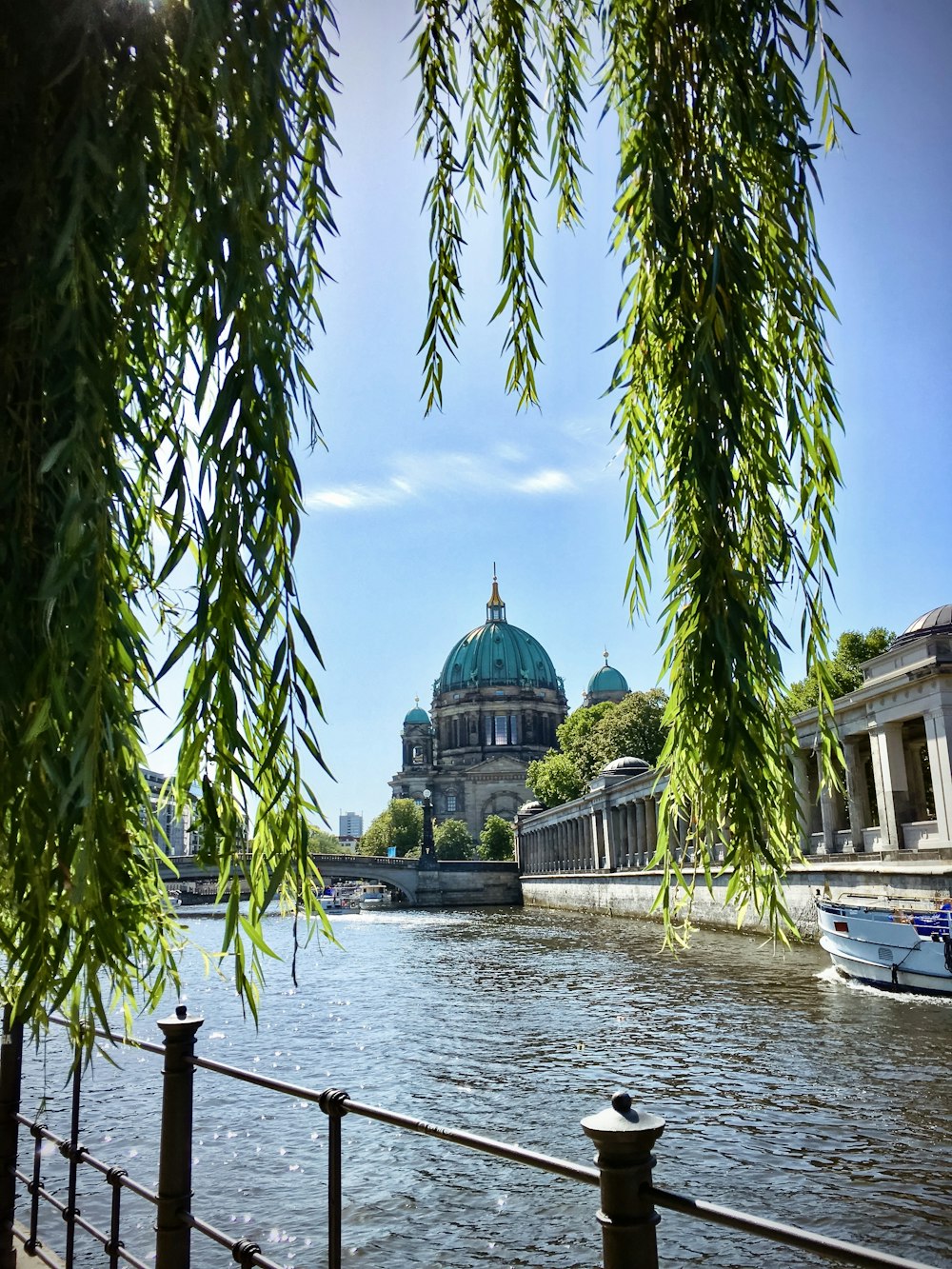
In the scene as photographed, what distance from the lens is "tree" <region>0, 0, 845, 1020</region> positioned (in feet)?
7.57

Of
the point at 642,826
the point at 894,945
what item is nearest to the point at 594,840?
the point at 642,826

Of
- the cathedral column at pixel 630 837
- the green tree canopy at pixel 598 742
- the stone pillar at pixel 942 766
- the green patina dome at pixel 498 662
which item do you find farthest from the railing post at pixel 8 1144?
the green patina dome at pixel 498 662

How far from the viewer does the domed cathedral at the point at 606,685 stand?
131 metres

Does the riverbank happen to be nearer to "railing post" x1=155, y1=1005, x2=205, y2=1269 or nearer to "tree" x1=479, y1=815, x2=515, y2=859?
"railing post" x1=155, y1=1005, x2=205, y2=1269

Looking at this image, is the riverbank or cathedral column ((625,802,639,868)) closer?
the riverbank

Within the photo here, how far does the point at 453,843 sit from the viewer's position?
125688 millimetres

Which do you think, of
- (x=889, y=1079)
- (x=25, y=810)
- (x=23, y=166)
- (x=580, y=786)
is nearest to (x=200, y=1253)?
(x=889, y=1079)

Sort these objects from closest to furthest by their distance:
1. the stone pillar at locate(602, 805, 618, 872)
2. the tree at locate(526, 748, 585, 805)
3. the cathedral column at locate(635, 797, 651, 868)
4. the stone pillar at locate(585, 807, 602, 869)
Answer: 1. the cathedral column at locate(635, 797, 651, 868)
2. the stone pillar at locate(602, 805, 618, 872)
3. the stone pillar at locate(585, 807, 602, 869)
4. the tree at locate(526, 748, 585, 805)

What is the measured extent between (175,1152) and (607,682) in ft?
423

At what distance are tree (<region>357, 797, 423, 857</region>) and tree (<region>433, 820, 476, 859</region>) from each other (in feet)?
22.8

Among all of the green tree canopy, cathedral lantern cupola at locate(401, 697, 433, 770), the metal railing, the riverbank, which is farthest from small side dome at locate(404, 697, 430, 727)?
the metal railing

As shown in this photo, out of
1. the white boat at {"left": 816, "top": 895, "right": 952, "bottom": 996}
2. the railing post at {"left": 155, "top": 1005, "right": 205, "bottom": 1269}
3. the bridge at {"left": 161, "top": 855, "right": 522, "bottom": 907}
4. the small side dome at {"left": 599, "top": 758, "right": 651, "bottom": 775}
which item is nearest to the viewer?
the railing post at {"left": 155, "top": 1005, "right": 205, "bottom": 1269}

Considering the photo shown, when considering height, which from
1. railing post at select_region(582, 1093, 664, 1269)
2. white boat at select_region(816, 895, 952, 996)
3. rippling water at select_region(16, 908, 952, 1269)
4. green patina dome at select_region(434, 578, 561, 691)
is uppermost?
green patina dome at select_region(434, 578, 561, 691)

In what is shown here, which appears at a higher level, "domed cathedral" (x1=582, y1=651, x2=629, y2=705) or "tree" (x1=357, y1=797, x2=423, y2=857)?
"domed cathedral" (x1=582, y1=651, x2=629, y2=705)
